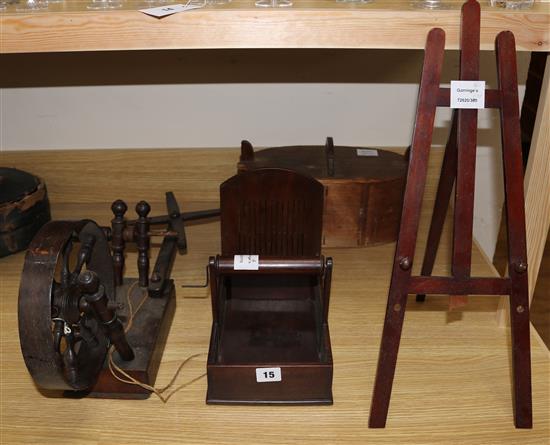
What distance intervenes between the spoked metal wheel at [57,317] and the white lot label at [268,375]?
36 centimetres

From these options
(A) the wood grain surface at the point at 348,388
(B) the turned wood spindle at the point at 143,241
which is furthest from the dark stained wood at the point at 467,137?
(B) the turned wood spindle at the point at 143,241

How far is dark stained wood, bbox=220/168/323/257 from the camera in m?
1.68

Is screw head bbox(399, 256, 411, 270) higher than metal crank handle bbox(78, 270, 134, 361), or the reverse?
screw head bbox(399, 256, 411, 270)

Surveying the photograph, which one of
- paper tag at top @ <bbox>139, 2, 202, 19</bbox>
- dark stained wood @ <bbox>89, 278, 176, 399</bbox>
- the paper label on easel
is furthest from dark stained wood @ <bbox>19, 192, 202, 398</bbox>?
paper tag at top @ <bbox>139, 2, 202, 19</bbox>

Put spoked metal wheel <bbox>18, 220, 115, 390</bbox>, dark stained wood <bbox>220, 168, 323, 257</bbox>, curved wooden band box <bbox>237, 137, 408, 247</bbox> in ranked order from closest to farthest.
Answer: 1. spoked metal wheel <bbox>18, 220, 115, 390</bbox>
2. dark stained wood <bbox>220, 168, 323, 257</bbox>
3. curved wooden band box <bbox>237, 137, 408, 247</bbox>

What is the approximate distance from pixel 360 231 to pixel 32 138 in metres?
→ 1.27

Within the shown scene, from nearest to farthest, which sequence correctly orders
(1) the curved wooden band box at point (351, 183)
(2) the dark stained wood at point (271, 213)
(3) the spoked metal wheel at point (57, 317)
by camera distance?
(3) the spoked metal wheel at point (57, 317) → (2) the dark stained wood at point (271, 213) → (1) the curved wooden band box at point (351, 183)

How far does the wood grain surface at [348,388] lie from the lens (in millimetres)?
1396

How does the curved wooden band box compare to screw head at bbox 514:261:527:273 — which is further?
the curved wooden band box

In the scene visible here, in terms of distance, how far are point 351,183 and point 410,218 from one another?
69 centimetres

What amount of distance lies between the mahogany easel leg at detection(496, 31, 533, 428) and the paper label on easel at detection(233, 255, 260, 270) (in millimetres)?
539

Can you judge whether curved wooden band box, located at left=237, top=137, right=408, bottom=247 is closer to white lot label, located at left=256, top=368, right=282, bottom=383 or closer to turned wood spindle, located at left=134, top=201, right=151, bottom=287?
turned wood spindle, located at left=134, top=201, right=151, bottom=287

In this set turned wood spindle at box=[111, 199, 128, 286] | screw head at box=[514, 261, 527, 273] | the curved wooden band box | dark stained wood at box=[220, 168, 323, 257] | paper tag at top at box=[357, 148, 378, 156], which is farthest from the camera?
paper tag at top at box=[357, 148, 378, 156]

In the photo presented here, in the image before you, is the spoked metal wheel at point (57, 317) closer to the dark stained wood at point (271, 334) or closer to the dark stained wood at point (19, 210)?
the dark stained wood at point (271, 334)
